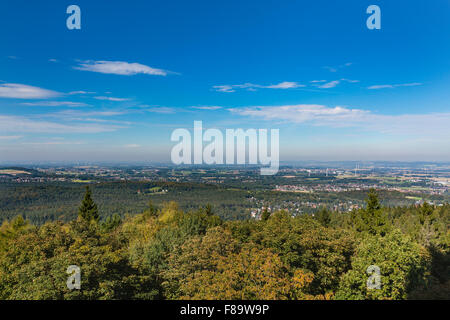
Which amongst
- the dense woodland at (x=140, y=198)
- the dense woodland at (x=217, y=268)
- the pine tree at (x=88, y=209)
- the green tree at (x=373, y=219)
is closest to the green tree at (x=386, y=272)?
the dense woodland at (x=217, y=268)

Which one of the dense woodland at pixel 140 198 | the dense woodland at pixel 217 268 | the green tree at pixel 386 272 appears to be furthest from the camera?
the dense woodland at pixel 140 198

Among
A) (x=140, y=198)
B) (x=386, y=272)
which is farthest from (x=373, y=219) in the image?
(x=140, y=198)

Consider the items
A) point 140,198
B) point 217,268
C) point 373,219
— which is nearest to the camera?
point 217,268

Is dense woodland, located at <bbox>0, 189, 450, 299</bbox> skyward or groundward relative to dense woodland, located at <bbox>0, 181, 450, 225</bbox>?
skyward

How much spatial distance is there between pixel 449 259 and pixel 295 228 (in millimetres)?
19280

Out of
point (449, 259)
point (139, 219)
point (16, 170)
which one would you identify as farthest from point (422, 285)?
point (16, 170)

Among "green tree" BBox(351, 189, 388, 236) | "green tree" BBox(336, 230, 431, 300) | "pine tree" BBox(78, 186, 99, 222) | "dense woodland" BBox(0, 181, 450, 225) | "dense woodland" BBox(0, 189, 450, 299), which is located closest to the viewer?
"dense woodland" BBox(0, 189, 450, 299)

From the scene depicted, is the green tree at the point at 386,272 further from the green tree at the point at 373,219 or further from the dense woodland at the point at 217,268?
the green tree at the point at 373,219

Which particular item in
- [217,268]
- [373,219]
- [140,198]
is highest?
[217,268]

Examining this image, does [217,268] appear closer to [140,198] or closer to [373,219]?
[373,219]

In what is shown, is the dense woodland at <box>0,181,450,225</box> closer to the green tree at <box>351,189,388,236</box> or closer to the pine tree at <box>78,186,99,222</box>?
the pine tree at <box>78,186,99,222</box>

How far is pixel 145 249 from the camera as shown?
2572 centimetres

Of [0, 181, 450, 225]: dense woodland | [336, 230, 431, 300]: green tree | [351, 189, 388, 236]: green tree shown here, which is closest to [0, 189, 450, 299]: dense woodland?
[336, 230, 431, 300]: green tree
